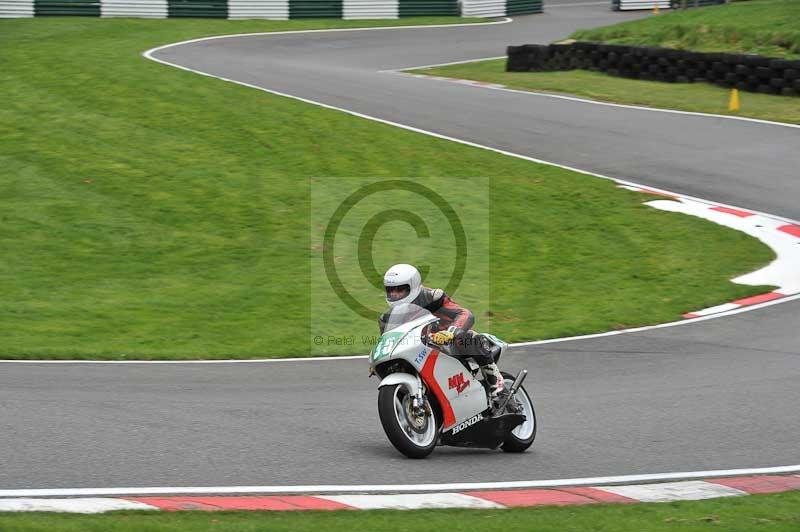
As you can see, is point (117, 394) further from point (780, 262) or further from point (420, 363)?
point (780, 262)

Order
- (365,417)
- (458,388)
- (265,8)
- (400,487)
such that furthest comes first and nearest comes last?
1. (265,8)
2. (365,417)
3. (458,388)
4. (400,487)

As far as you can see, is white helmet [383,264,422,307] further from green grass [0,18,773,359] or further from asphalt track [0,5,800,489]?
green grass [0,18,773,359]

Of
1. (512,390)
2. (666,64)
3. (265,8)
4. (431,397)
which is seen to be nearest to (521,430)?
(512,390)

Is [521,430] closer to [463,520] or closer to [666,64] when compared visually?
[463,520]

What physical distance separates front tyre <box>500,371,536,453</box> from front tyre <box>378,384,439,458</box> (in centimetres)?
72

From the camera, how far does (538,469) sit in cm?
836

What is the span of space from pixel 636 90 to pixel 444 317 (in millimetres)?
20954

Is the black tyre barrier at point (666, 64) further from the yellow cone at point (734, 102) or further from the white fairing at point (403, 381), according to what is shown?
the white fairing at point (403, 381)

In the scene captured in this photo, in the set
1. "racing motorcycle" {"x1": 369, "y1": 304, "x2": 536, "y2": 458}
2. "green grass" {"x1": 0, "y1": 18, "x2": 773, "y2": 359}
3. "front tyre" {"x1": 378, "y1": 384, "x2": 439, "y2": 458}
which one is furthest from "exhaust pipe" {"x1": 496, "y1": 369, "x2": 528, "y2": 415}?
"green grass" {"x1": 0, "y1": 18, "x2": 773, "y2": 359}

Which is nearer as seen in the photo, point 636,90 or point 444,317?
point 444,317

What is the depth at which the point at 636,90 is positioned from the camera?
28188mm

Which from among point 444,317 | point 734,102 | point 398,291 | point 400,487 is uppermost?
point 734,102

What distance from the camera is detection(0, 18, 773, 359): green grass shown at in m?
13.4

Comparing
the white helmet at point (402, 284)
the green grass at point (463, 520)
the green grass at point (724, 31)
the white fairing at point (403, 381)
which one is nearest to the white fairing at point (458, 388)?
the white fairing at point (403, 381)
